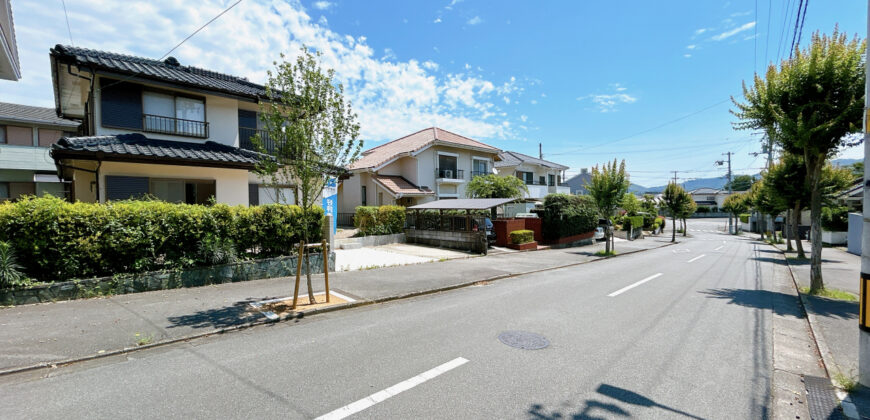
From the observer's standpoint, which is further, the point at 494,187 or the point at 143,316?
the point at 494,187

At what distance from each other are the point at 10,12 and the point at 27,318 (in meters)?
5.64

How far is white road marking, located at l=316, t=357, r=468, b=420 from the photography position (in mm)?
3143

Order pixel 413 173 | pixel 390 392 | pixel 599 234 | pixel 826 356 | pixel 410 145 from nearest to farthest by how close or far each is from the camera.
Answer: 1. pixel 390 392
2. pixel 826 356
3. pixel 599 234
4. pixel 413 173
5. pixel 410 145

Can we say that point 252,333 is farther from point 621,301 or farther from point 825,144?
point 825,144

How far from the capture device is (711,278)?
36.1 ft

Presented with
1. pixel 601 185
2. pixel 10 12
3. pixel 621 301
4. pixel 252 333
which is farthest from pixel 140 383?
pixel 601 185

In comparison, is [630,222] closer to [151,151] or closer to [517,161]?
[517,161]

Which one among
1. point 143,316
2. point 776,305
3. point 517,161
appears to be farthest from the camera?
point 517,161

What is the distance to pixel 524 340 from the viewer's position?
5.08m

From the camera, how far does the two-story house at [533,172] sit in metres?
35.0

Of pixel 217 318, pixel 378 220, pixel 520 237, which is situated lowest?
pixel 217 318

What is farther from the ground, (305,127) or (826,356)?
(305,127)

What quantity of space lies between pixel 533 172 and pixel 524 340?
3450 centimetres

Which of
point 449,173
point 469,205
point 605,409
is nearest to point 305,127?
point 605,409
